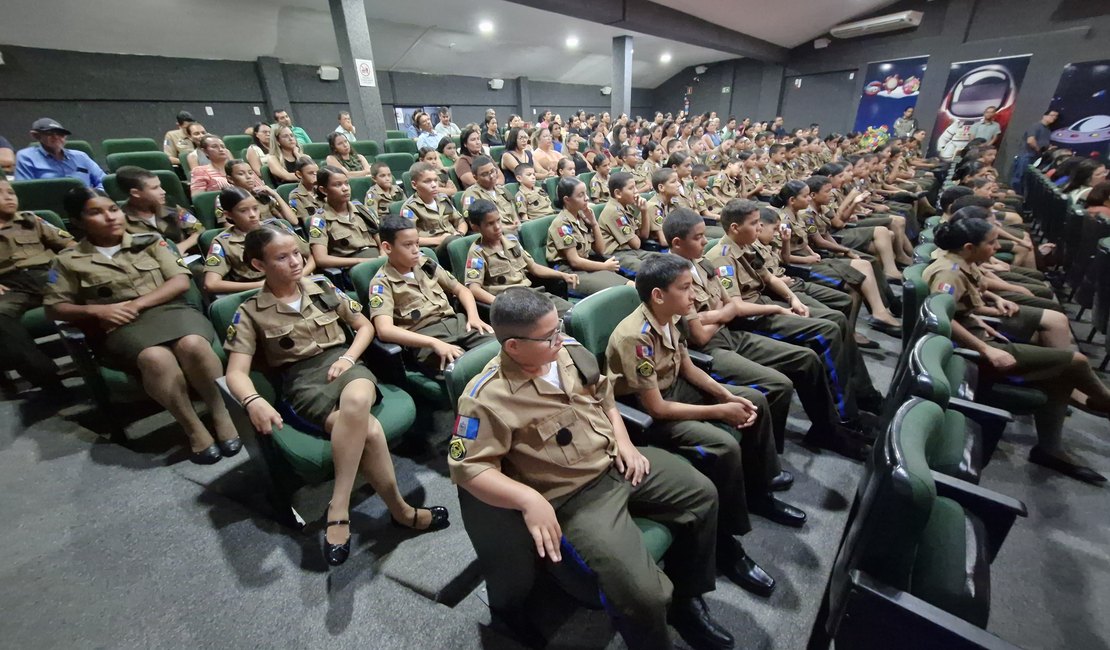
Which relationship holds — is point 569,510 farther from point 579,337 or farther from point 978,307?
point 978,307

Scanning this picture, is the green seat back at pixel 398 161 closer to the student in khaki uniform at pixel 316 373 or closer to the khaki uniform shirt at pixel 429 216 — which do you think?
the khaki uniform shirt at pixel 429 216

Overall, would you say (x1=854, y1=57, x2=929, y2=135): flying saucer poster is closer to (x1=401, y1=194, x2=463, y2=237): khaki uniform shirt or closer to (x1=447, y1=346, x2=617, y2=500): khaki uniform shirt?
(x1=401, y1=194, x2=463, y2=237): khaki uniform shirt

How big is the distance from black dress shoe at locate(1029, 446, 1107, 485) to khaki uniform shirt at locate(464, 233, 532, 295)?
8.79 ft

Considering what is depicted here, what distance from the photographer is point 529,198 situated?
13.9 feet

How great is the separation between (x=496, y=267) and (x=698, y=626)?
203 centimetres

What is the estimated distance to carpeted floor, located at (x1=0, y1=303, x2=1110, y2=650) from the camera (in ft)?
4.54

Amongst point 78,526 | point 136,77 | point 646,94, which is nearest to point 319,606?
point 78,526

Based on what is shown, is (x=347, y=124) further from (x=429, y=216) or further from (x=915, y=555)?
(x=915, y=555)

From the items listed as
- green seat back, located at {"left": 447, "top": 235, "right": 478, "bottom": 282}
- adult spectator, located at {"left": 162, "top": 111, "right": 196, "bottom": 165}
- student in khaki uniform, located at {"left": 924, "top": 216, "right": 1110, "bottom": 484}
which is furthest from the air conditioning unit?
adult spectator, located at {"left": 162, "top": 111, "right": 196, "bottom": 165}

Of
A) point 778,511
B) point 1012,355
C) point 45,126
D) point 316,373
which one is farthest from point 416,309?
point 45,126

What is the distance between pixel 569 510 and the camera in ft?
4.04

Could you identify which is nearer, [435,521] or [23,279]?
[435,521]

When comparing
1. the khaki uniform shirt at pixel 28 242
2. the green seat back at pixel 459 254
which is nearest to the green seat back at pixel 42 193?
the khaki uniform shirt at pixel 28 242

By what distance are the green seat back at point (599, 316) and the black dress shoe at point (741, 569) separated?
785 mm
